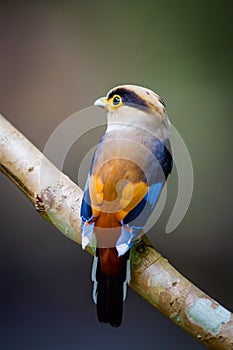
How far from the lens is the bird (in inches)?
37.6

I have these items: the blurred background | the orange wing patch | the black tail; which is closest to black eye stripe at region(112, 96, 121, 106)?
the orange wing patch

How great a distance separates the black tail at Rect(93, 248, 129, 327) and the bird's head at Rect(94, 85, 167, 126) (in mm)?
296

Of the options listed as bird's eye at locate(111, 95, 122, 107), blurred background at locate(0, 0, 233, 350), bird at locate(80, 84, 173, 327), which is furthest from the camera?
blurred background at locate(0, 0, 233, 350)

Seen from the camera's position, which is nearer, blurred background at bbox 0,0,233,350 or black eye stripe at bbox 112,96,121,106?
black eye stripe at bbox 112,96,121,106

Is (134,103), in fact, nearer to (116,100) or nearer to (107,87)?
(116,100)

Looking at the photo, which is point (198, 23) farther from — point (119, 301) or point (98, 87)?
point (119, 301)

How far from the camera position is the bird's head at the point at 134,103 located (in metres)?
1.05

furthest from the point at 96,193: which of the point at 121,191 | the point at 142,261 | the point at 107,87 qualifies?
the point at 107,87

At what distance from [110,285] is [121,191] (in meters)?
0.18

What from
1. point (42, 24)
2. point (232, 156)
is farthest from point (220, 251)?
point (42, 24)

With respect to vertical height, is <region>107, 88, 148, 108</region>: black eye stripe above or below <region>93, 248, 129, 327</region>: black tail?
above

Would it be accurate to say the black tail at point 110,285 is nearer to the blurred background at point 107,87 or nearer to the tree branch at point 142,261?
the tree branch at point 142,261

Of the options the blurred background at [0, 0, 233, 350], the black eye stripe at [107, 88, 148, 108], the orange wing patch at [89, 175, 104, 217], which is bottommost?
the blurred background at [0, 0, 233, 350]

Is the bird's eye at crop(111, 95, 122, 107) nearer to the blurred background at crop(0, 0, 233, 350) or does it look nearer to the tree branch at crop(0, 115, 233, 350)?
the tree branch at crop(0, 115, 233, 350)
